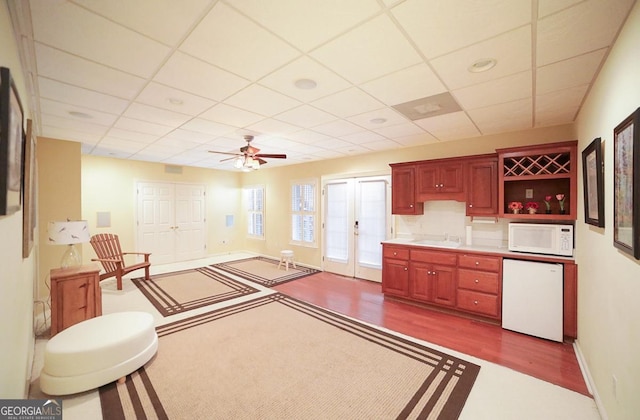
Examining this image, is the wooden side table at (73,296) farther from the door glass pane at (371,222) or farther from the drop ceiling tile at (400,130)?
the door glass pane at (371,222)

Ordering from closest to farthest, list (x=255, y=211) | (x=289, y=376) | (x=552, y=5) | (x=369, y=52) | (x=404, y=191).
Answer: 1. (x=552, y=5)
2. (x=369, y=52)
3. (x=289, y=376)
4. (x=404, y=191)
5. (x=255, y=211)

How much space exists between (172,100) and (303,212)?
421cm

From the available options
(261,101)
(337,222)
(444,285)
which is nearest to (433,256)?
(444,285)

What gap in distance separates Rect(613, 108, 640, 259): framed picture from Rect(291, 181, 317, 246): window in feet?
16.7

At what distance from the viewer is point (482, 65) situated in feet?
6.66

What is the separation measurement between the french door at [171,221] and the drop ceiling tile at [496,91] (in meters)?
6.87

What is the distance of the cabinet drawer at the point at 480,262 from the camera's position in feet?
11.0

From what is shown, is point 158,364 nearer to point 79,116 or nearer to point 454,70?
point 79,116

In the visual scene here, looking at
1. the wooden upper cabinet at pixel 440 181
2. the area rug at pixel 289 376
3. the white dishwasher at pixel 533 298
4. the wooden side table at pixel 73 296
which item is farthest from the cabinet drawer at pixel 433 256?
the wooden side table at pixel 73 296

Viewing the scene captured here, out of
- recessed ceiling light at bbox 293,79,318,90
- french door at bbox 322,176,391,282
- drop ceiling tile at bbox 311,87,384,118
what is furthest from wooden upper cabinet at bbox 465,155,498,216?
recessed ceiling light at bbox 293,79,318,90

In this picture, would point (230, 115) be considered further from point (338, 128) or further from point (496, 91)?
point (496, 91)

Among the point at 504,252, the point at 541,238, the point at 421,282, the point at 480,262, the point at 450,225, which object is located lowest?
the point at 421,282

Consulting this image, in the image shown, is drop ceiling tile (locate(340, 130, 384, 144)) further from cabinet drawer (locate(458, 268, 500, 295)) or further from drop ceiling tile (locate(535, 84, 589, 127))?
→ cabinet drawer (locate(458, 268, 500, 295))

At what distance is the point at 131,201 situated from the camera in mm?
6258
